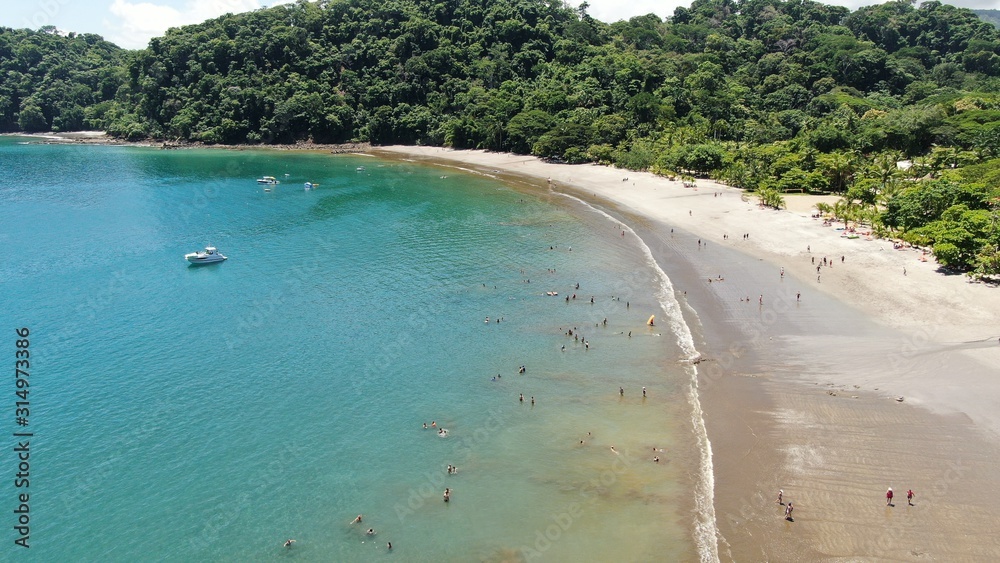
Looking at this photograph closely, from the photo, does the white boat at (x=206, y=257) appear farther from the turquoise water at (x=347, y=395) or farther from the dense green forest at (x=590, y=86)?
the dense green forest at (x=590, y=86)

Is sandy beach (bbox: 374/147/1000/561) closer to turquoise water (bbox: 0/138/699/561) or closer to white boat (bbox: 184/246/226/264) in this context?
turquoise water (bbox: 0/138/699/561)

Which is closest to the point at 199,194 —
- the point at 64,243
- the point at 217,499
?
the point at 64,243

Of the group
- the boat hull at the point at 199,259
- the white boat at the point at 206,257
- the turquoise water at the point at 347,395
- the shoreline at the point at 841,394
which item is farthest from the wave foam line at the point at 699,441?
the boat hull at the point at 199,259

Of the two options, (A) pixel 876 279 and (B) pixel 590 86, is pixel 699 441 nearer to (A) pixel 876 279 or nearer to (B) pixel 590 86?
(A) pixel 876 279

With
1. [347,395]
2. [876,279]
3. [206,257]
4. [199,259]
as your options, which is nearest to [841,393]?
[876,279]

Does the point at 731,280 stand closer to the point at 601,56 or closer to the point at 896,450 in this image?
the point at 896,450

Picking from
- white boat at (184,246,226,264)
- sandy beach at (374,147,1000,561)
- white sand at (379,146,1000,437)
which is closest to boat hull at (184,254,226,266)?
white boat at (184,246,226,264)
